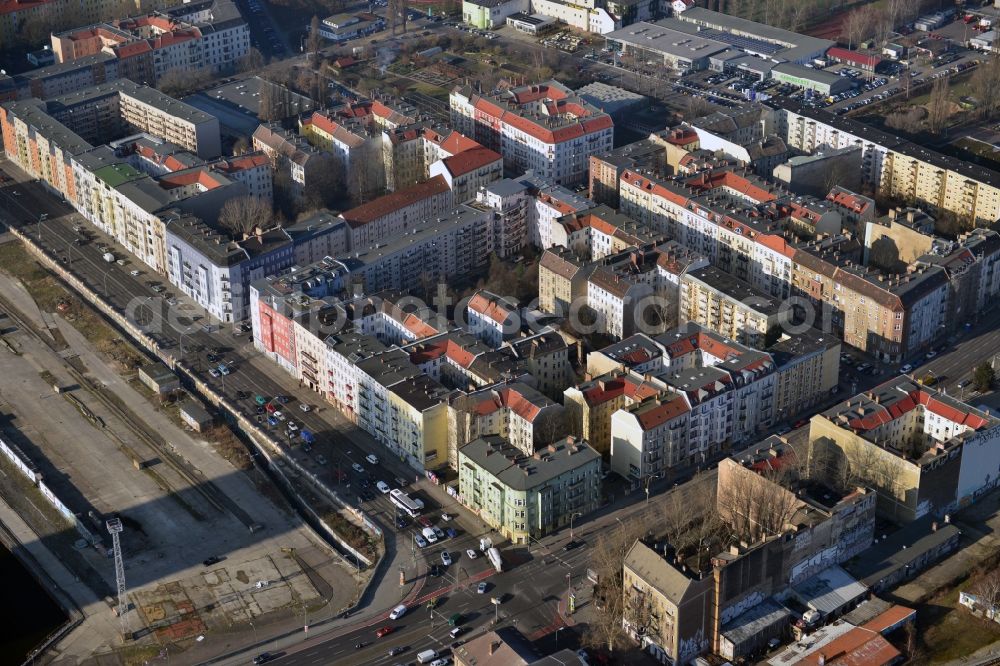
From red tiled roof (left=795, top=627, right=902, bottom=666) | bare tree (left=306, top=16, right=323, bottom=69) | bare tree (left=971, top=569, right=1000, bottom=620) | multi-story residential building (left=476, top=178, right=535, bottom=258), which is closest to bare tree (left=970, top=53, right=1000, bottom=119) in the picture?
multi-story residential building (left=476, top=178, right=535, bottom=258)

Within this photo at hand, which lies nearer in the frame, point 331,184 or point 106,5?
point 331,184

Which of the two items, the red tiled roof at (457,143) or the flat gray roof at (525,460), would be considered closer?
the flat gray roof at (525,460)

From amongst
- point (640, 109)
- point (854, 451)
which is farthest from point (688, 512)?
point (640, 109)

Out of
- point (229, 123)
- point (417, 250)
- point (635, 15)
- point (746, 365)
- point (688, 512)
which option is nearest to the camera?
point (688, 512)

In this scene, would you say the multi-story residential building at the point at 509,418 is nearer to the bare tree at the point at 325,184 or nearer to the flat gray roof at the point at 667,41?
the bare tree at the point at 325,184

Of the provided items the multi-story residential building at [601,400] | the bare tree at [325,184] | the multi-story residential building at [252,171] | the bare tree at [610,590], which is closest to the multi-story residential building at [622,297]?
the multi-story residential building at [601,400]

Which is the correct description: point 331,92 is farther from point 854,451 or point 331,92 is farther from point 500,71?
point 854,451

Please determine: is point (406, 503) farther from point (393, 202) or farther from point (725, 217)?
point (725, 217)
